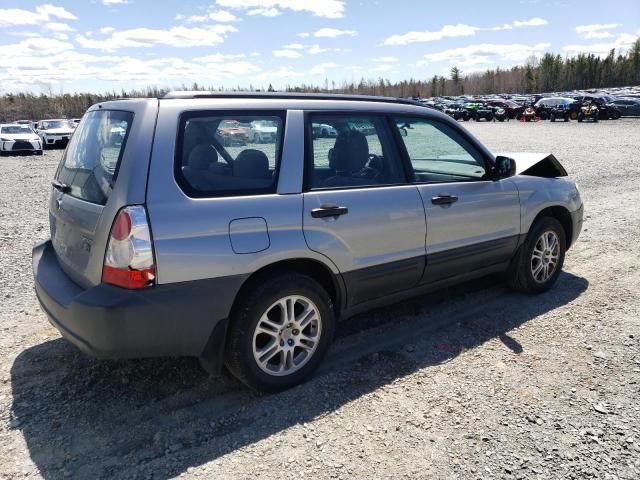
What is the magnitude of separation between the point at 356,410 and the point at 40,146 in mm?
23594

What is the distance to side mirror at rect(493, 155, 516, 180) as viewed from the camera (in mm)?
4215

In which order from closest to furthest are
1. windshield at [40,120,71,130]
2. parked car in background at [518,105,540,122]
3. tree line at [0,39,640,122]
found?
windshield at [40,120,71,130] → parked car in background at [518,105,540,122] → tree line at [0,39,640,122]

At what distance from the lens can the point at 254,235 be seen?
290cm

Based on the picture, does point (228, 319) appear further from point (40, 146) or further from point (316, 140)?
point (40, 146)

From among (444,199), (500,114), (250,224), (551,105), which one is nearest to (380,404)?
(250,224)

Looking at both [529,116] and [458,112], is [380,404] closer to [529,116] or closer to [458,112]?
[529,116]

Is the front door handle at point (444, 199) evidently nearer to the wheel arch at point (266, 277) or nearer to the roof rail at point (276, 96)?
the roof rail at point (276, 96)

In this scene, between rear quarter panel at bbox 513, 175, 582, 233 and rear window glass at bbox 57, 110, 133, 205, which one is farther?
rear quarter panel at bbox 513, 175, 582, 233

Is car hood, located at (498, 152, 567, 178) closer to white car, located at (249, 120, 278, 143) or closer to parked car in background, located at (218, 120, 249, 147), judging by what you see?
white car, located at (249, 120, 278, 143)

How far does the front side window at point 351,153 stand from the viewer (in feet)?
10.9

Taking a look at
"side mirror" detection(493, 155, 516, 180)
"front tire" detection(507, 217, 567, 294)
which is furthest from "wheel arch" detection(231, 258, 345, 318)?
"front tire" detection(507, 217, 567, 294)

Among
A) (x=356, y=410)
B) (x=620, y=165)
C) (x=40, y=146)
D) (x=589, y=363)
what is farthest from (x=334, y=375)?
(x=40, y=146)

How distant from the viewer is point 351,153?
354 cm

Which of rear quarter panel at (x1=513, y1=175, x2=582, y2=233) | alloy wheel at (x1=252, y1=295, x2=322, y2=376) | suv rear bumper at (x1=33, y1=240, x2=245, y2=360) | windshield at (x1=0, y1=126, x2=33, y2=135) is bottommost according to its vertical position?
alloy wheel at (x1=252, y1=295, x2=322, y2=376)
